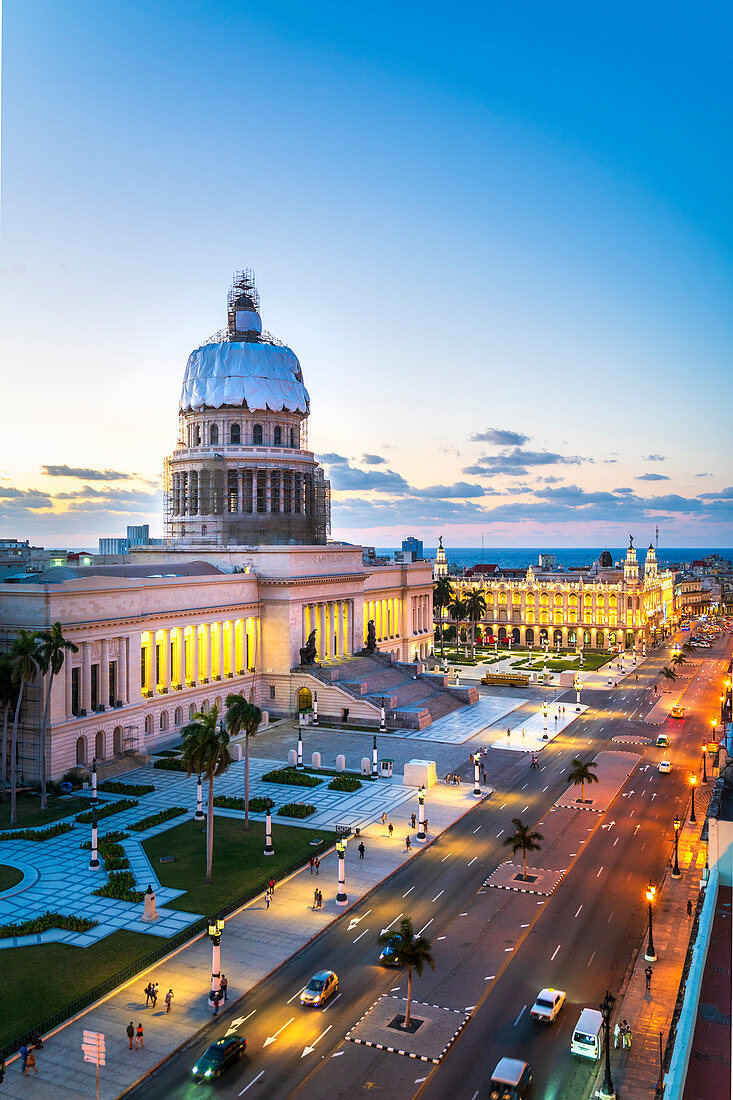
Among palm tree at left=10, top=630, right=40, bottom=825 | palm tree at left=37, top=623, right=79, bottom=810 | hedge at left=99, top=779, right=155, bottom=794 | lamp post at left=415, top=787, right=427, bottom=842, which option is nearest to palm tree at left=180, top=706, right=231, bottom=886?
lamp post at left=415, top=787, right=427, bottom=842

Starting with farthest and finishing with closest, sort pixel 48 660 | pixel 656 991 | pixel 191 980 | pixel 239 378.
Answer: pixel 239 378, pixel 48 660, pixel 191 980, pixel 656 991

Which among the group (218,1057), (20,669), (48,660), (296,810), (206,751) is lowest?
(218,1057)

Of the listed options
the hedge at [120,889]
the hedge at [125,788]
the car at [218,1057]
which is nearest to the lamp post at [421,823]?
the hedge at [120,889]

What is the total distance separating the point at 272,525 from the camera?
118688mm

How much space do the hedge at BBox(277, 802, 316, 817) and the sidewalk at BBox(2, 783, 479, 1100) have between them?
5.89 metres

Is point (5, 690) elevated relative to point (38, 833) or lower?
elevated

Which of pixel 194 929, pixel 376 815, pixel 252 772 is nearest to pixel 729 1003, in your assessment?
pixel 194 929

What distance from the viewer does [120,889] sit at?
152 feet

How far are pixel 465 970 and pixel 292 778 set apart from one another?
105ft

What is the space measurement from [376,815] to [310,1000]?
25.5 m

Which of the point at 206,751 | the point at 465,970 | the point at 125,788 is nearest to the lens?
the point at 465,970

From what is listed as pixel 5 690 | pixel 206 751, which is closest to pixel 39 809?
pixel 5 690

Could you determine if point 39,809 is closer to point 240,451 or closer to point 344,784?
point 344,784

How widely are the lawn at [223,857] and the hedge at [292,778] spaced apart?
896 cm
